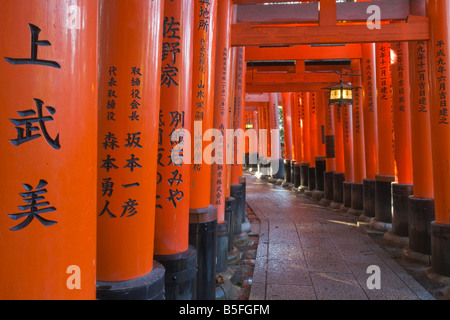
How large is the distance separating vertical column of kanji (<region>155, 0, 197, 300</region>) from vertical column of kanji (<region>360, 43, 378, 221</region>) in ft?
20.7

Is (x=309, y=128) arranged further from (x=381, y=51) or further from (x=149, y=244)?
(x=149, y=244)

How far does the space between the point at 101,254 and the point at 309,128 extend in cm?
1208

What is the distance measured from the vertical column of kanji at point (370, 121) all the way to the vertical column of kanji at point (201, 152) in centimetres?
564

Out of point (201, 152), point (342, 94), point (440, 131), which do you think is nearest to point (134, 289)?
point (201, 152)

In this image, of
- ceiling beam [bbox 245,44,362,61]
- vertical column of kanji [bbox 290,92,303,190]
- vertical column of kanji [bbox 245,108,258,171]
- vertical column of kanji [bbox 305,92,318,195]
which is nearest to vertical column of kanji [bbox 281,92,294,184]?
vertical column of kanji [bbox 290,92,303,190]

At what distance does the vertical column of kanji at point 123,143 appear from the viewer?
6.62ft

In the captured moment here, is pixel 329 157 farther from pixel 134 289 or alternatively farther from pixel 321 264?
pixel 134 289

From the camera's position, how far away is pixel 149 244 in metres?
2.14

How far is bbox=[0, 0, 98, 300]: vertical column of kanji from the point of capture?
1217 millimetres

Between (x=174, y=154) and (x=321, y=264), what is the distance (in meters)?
3.33

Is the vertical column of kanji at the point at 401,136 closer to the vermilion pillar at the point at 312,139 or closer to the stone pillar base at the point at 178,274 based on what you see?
the stone pillar base at the point at 178,274

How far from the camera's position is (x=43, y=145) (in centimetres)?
127

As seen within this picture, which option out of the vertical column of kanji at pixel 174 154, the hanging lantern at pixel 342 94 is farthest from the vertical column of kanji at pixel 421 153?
the vertical column of kanji at pixel 174 154
